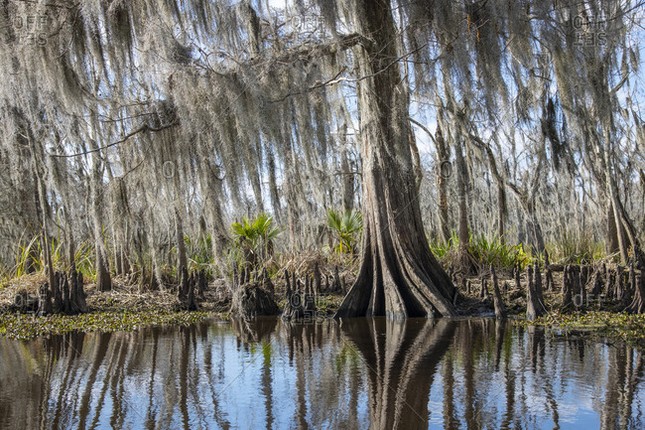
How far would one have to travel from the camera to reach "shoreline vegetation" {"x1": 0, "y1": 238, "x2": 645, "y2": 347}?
25.2 ft

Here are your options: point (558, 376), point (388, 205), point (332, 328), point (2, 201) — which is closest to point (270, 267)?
point (388, 205)

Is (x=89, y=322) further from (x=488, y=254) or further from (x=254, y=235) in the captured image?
(x=488, y=254)

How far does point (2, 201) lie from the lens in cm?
1495

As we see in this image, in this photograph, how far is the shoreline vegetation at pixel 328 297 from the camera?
7.69 meters

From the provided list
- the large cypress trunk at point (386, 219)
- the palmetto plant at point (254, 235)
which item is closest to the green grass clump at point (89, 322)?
the large cypress trunk at point (386, 219)

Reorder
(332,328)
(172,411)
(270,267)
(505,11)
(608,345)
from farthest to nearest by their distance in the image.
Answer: (270,267), (332,328), (505,11), (608,345), (172,411)

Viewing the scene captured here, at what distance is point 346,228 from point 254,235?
65.3 inches

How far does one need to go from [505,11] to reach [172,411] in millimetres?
4634

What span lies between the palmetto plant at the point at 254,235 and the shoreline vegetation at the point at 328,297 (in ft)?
0.67

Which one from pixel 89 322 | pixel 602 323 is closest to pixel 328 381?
pixel 602 323

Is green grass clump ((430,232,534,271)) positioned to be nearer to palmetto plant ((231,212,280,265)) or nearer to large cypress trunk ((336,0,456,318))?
large cypress trunk ((336,0,456,318))

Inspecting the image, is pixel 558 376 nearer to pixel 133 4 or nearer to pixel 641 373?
pixel 641 373

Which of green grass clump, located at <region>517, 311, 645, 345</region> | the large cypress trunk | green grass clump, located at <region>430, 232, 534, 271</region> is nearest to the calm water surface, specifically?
green grass clump, located at <region>517, 311, 645, 345</region>

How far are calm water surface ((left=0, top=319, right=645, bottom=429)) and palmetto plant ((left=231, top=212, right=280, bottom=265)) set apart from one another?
15.8 ft
